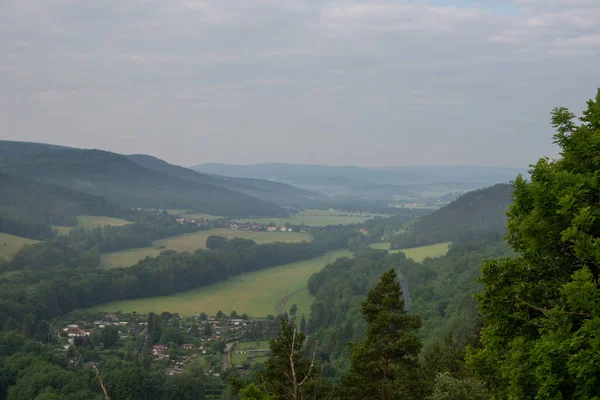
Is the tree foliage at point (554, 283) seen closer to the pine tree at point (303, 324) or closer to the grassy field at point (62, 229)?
the pine tree at point (303, 324)

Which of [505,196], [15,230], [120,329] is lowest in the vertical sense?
[120,329]

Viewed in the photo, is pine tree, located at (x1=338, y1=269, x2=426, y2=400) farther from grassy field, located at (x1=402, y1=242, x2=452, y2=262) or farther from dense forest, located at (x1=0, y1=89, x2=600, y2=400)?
grassy field, located at (x1=402, y1=242, x2=452, y2=262)

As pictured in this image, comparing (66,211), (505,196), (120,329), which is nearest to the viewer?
(120,329)

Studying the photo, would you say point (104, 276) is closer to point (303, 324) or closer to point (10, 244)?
point (10, 244)

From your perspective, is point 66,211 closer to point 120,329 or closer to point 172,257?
point 172,257

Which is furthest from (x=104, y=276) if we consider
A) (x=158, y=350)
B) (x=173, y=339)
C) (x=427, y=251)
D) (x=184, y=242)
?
(x=427, y=251)

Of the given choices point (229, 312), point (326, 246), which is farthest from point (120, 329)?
point (326, 246)
